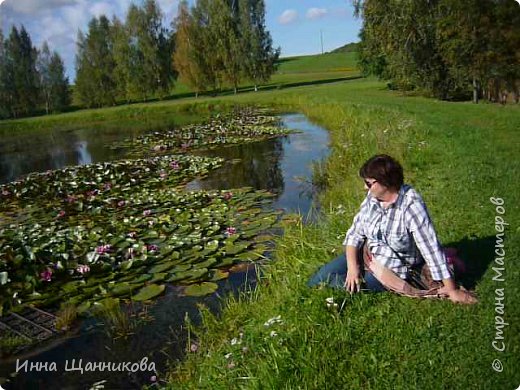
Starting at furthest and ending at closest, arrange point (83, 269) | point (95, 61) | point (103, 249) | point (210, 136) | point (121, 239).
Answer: point (95, 61) → point (210, 136) → point (121, 239) → point (103, 249) → point (83, 269)

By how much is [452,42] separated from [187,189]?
13323mm

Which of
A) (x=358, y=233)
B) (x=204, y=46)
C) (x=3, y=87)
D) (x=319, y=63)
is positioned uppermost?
(x=204, y=46)

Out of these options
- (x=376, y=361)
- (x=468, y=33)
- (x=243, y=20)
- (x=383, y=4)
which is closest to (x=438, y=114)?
(x=468, y=33)

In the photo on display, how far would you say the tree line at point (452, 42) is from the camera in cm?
1614

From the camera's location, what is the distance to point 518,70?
17.0 metres

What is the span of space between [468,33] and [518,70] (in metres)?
2.33

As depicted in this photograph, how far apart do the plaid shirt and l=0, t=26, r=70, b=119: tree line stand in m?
35.9

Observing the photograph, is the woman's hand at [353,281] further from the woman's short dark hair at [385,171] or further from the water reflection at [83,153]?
the water reflection at [83,153]

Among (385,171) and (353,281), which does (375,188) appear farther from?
(353,281)

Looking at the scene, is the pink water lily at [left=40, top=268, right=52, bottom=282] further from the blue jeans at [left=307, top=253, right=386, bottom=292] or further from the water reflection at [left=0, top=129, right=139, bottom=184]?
the water reflection at [left=0, top=129, right=139, bottom=184]

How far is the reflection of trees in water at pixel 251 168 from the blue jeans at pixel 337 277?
6.14m

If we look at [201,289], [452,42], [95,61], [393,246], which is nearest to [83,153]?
[452,42]

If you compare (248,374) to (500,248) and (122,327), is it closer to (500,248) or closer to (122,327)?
(122,327)

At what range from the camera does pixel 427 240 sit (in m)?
3.94
